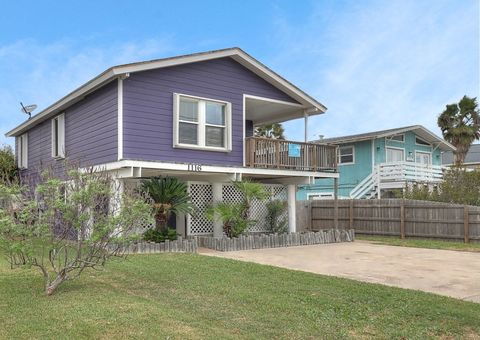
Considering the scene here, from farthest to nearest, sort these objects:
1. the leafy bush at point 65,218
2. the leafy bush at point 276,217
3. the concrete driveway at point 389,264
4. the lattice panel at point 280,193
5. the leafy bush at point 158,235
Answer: the lattice panel at point 280,193 < the leafy bush at point 276,217 < the leafy bush at point 158,235 < the concrete driveway at point 389,264 < the leafy bush at point 65,218

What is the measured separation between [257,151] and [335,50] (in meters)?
4.47

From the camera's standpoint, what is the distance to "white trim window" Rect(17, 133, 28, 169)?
2103 centimetres

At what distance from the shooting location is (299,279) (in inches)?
340

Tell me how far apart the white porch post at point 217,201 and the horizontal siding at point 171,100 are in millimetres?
964

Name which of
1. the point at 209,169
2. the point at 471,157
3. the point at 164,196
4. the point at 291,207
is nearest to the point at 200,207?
the point at 209,169

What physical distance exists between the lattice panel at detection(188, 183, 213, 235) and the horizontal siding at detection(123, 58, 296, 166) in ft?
4.51

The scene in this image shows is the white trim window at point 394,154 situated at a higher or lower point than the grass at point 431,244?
higher

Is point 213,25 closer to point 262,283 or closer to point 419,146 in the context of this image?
point 262,283

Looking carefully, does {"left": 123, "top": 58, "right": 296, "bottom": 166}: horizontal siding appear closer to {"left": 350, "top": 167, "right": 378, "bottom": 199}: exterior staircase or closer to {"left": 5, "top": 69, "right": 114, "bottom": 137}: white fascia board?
{"left": 5, "top": 69, "right": 114, "bottom": 137}: white fascia board

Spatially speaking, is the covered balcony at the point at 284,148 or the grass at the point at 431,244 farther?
the covered balcony at the point at 284,148

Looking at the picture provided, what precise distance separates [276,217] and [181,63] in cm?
679

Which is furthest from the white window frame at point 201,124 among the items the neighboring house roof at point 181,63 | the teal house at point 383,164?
the teal house at point 383,164

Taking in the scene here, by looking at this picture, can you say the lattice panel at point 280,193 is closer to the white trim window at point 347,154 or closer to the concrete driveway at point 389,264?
the concrete driveway at point 389,264

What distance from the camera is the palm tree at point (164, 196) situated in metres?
13.3
